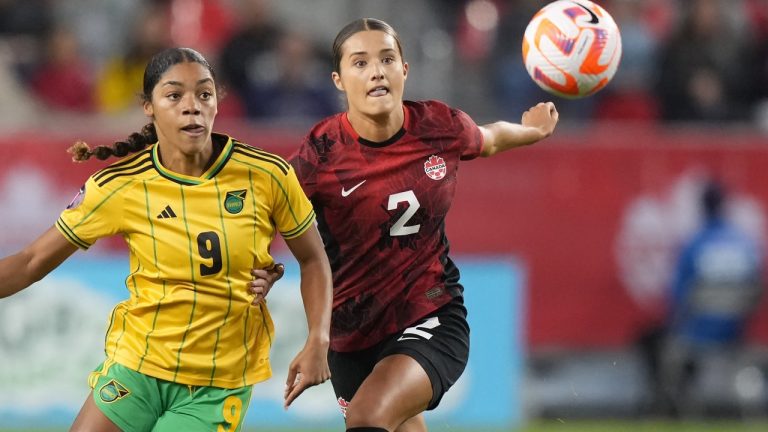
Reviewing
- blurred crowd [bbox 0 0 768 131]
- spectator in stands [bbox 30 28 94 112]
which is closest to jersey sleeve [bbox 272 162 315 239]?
blurred crowd [bbox 0 0 768 131]

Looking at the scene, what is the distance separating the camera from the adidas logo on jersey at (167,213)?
5.28 metres

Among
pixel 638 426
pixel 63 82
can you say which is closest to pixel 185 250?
pixel 638 426

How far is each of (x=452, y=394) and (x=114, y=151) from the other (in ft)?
17.3

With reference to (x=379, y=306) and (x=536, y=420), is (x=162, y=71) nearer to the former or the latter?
(x=379, y=306)

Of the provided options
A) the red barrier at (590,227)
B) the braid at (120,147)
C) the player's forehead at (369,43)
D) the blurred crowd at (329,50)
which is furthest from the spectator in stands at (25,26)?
the braid at (120,147)

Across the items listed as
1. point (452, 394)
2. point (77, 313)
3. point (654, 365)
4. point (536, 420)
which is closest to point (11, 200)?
point (77, 313)

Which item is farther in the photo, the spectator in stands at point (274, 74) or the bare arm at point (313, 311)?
the spectator in stands at point (274, 74)

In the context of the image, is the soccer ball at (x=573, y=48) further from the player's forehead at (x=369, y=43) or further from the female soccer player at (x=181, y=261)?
the female soccer player at (x=181, y=261)

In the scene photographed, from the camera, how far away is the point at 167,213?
5.29 metres

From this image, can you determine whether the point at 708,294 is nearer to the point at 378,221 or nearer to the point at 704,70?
the point at 704,70

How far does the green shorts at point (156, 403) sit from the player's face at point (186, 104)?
882 mm

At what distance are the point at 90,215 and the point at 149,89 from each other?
0.53 m

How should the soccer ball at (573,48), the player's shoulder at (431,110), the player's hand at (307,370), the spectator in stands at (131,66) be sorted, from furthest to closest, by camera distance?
the spectator in stands at (131,66) → the soccer ball at (573,48) → the player's shoulder at (431,110) → the player's hand at (307,370)

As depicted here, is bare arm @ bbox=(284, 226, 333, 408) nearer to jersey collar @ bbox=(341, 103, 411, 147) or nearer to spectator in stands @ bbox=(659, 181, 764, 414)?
jersey collar @ bbox=(341, 103, 411, 147)
